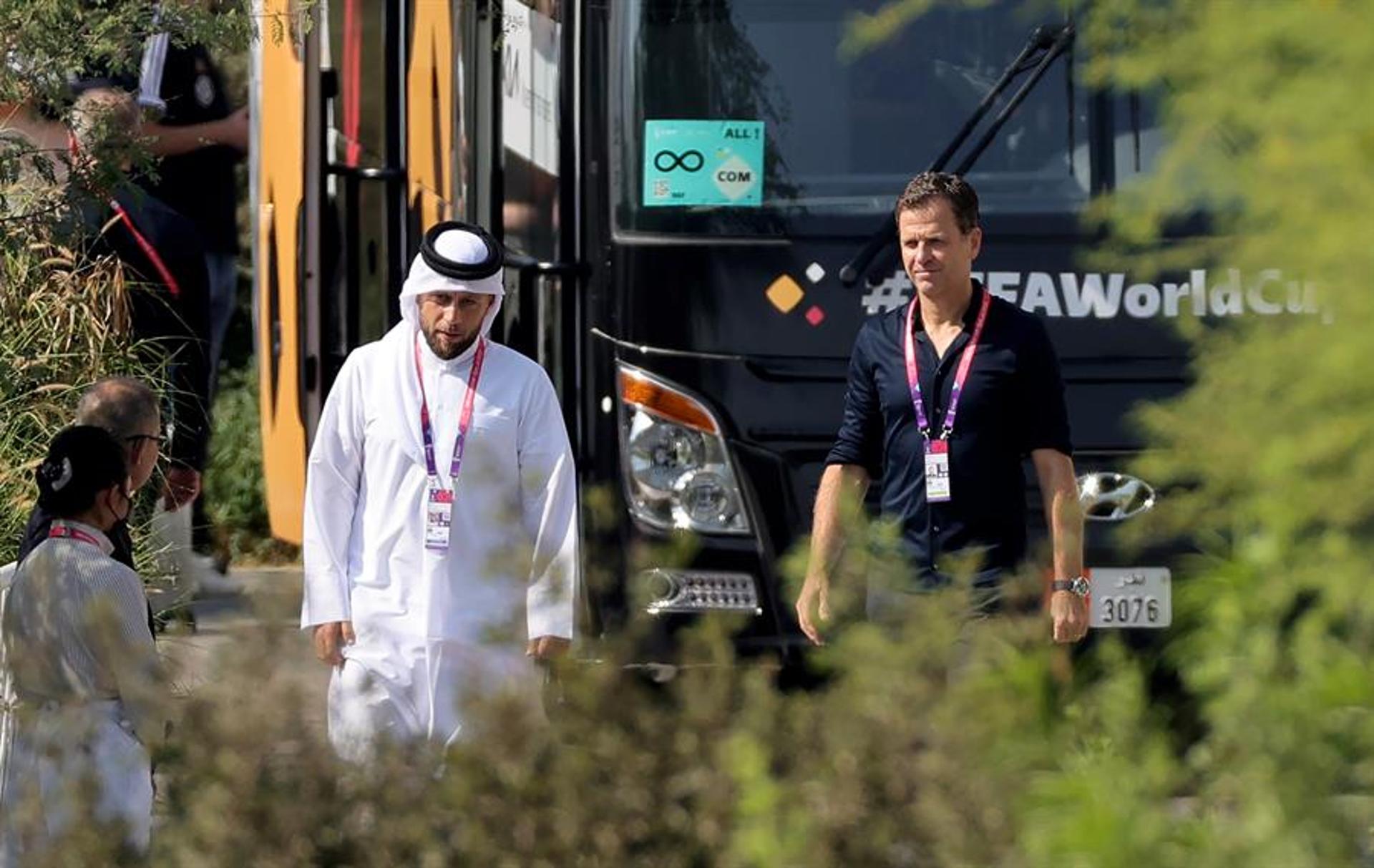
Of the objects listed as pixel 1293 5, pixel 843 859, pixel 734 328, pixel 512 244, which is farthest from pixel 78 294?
pixel 1293 5

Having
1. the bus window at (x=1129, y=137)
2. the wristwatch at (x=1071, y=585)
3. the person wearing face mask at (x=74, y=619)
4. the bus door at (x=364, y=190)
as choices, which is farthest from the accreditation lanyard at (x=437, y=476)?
the bus door at (x=364, y=190)

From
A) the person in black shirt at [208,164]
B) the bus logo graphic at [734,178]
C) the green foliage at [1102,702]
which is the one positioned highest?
the person in black shirt at [208,164]

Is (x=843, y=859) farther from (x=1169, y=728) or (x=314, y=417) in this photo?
(x=314, y=417)

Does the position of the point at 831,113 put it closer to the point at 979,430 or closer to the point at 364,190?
the point at 979,430

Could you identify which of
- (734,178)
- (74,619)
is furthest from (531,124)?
(74,619)

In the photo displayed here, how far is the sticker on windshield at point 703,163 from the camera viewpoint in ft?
26.9

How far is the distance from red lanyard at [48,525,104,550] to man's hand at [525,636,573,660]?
1.76 metres

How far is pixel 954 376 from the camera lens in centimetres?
625

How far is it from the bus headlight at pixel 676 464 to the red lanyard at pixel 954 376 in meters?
1.89

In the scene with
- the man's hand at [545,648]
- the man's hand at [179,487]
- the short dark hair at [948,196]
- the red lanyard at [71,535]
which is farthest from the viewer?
the man's hand at [179,487]

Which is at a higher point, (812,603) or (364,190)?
(364,190)

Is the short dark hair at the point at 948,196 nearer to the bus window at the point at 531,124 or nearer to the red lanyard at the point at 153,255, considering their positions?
the bus window at the point at 531,124

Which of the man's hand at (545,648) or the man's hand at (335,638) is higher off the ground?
the man's hand at (545,648)

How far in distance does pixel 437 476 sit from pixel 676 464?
193cm
